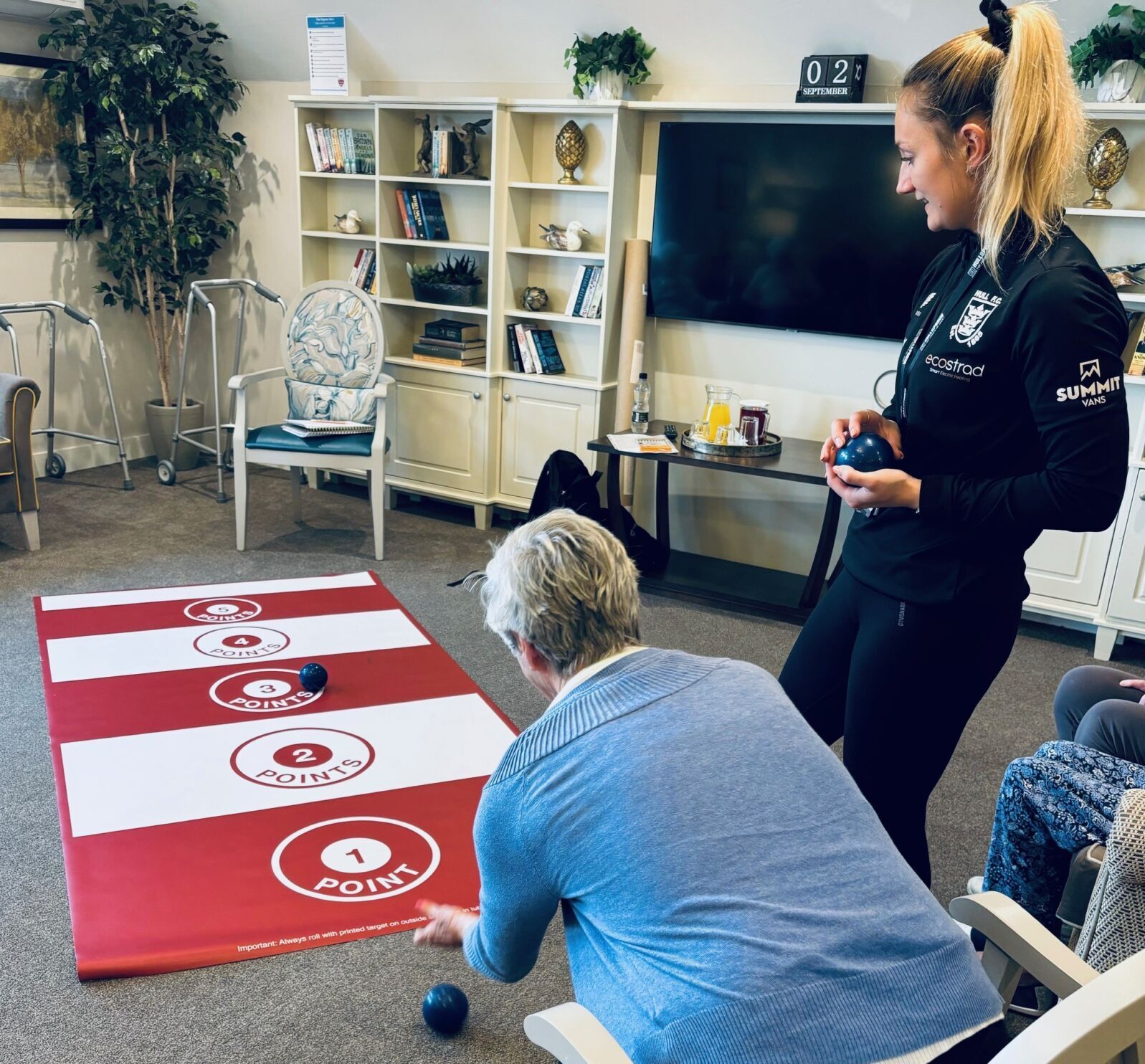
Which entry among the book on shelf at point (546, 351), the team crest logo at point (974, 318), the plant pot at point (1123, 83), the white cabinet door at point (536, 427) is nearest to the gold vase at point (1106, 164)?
the plant pot at point (1123, 83)

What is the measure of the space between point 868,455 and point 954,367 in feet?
0.58

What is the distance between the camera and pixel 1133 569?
349 cm

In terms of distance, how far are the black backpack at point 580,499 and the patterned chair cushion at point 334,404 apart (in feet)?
2.52

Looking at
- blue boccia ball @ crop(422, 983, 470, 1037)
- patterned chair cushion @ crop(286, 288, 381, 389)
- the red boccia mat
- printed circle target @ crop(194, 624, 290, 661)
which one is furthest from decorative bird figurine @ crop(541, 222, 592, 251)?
blue boccia ball @ crop(422, 983, 470, 1037)

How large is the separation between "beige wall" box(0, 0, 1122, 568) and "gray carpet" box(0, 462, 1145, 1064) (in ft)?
Answer: 1.96

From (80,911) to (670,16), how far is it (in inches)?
136

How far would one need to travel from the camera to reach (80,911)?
6.56 ft

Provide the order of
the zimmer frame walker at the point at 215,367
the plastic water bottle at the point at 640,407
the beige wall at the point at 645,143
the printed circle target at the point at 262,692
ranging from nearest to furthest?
the printed circle target at the point at 262,692, the beige wall at the point at 645,143, the plastic water bottle at the point at 640,407, the zimmer frame walker at the point at 215,367

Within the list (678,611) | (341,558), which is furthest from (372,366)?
(678,611)

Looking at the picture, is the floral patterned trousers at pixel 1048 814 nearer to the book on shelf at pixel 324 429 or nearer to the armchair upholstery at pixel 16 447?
the book on shelf at pixel 324 429

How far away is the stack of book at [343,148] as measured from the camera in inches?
184

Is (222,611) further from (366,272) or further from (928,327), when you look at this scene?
(928,327)

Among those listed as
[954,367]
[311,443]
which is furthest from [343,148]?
[954,367]

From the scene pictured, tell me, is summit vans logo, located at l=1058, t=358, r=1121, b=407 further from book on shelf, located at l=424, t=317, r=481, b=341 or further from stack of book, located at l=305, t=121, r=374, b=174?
stack of book, located at l=305, t=121, r=374, b=174
